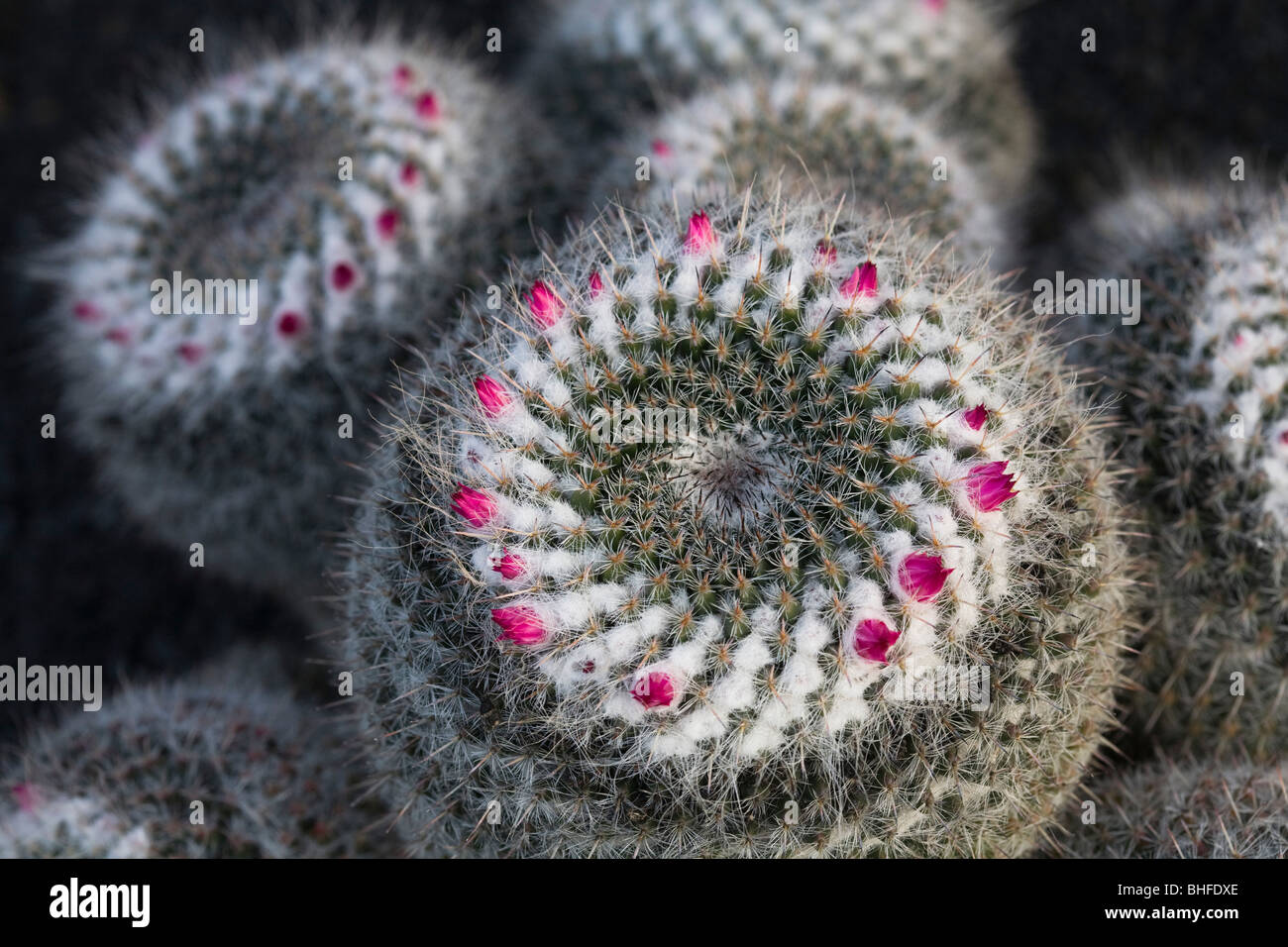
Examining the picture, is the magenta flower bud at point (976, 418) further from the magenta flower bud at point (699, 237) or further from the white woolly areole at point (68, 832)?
the white woolly areole at point (68, 832)

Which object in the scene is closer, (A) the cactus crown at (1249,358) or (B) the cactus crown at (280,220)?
(A) the cactus crown at (1249,358)

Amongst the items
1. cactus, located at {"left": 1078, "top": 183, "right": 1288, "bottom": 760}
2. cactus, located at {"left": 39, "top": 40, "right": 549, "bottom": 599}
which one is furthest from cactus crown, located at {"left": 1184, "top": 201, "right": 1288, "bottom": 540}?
cactus, located at {"left": 39, "top": 40, "right": 549, "bottom": 599}

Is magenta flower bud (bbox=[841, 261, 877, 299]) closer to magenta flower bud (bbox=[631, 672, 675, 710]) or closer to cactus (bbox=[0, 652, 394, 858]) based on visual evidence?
magenta flower bud (bbox=[631, 672, 675, 710])

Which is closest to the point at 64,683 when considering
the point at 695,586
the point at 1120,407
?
the point at 695,586

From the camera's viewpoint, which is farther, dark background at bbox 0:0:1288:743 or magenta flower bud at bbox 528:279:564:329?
dark background at bbox 0:0:1288:743

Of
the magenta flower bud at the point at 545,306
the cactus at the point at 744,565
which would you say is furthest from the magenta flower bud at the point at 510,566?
the magenta flower bud at the point at 545,306

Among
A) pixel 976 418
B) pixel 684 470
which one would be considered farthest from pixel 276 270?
pixel 976 418
